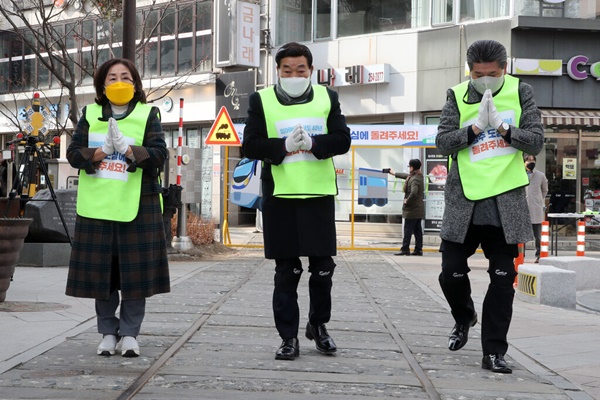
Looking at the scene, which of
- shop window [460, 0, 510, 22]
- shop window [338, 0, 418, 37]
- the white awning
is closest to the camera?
the white awning

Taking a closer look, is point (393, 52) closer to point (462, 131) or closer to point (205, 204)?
point (205, 204)

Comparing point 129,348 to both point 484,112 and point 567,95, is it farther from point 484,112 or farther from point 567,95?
point 567,95

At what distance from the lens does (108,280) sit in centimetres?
549

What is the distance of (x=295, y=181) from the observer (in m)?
5.41

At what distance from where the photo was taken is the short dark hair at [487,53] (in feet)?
17.7

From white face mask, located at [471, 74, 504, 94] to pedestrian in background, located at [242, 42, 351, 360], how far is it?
809mm

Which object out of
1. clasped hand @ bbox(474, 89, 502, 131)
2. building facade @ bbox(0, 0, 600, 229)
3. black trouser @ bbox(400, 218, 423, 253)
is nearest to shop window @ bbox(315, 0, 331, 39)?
building facade @ bbox(0, 0, 600, 229)

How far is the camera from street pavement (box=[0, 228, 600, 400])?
15.1ft

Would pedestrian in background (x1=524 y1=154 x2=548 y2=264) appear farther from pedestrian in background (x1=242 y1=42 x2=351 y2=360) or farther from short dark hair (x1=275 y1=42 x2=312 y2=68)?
short dark hair (x1=275 y1=42 x2=312 y2=68)

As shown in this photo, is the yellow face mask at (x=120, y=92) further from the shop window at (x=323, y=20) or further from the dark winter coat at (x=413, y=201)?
the shop window at (x=323, y=20)

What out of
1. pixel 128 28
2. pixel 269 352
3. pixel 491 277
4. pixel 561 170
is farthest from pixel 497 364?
pixel 561 170

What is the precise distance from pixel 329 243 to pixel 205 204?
2024 cm

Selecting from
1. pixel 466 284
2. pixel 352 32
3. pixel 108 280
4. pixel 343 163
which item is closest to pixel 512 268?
pixel 466 284

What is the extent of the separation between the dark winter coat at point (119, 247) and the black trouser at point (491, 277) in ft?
5.65
